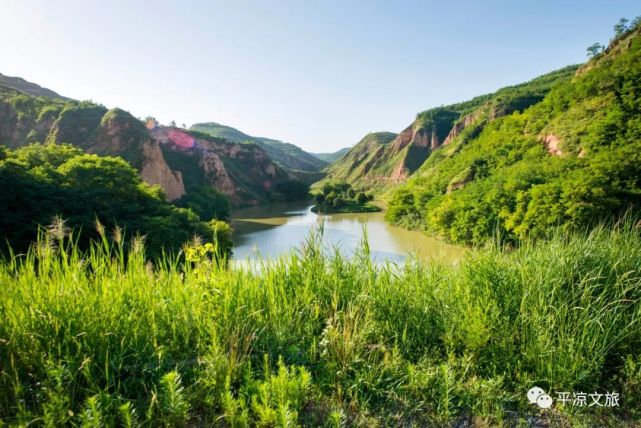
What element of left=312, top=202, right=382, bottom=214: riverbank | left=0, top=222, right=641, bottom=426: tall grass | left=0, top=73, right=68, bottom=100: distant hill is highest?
left=0, top=73, right=68, bottom=100: distant hill

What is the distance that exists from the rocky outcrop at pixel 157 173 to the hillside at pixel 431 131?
217 feet

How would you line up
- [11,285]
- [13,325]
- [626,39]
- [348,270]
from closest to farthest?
[13,325] → [11,285] → [348,270] → [626,39]

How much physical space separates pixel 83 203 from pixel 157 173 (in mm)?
36926

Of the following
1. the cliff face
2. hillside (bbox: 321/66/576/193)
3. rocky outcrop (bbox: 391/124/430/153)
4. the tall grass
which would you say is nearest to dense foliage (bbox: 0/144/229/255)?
the tall grass

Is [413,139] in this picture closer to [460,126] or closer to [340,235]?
[460,126]

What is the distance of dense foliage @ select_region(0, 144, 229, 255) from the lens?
17.8 metres

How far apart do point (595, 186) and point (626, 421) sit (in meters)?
30.0

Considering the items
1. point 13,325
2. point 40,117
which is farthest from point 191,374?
point 40,117

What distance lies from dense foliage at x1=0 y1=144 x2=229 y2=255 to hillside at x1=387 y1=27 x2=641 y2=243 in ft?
71.7

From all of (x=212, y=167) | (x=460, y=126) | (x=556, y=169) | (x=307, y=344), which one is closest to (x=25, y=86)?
(x=212, y=167)

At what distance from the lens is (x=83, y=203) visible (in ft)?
69.8

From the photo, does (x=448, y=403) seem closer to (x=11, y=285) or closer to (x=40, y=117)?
(x=11, y=285)

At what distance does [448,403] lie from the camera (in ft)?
7.68

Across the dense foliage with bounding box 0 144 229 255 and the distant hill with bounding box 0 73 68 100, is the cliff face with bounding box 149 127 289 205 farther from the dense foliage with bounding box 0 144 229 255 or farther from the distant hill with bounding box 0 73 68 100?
the distant hill with bounding box 0 73 68 100
